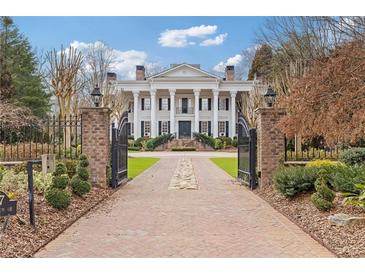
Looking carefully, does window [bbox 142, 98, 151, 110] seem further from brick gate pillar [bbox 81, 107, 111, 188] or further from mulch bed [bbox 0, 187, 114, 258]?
mulch bed [bbox 0, 187, 114, 258]

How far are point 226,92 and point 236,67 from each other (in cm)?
709

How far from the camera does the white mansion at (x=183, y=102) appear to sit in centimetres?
4825

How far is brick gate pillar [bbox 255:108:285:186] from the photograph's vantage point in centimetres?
1158

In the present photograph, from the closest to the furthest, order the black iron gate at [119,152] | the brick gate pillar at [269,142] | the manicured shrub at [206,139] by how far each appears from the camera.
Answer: the brick gate pillar at [269,142] → the black iron gate at [119,152] → the manicured shrub at [206,139]

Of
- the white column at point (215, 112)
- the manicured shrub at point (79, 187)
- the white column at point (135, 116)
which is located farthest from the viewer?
the white column at point (135, 116)

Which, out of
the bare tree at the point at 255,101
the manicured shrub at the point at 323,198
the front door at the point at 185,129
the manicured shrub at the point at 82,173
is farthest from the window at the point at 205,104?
the manicured shrub at the point at 323,198

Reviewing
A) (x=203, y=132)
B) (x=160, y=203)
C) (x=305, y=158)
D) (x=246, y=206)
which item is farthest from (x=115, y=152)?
(x=203, y=132)

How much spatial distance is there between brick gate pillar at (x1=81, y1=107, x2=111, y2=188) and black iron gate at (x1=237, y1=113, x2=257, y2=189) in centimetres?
395

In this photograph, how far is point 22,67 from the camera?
40.2m

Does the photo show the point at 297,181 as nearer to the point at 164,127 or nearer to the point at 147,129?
the point at 164,127

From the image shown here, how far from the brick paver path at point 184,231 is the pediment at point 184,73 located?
127 feet

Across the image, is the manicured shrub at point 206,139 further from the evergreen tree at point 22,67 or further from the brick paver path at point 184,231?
the brick paver path at point 184,231

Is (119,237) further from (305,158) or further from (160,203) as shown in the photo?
(305,158)

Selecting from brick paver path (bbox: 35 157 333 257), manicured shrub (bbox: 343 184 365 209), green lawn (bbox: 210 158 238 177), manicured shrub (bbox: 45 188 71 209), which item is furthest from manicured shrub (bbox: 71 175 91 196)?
green lawn (bbox: 210 158 238 177)
